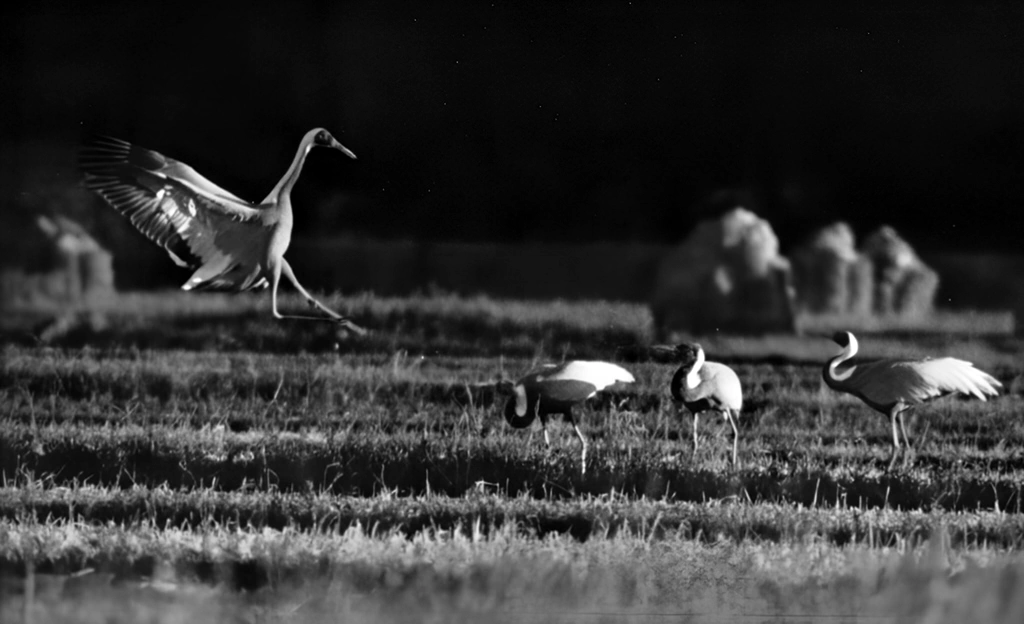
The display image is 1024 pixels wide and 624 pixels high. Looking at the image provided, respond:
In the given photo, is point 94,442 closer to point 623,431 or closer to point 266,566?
point 266,566

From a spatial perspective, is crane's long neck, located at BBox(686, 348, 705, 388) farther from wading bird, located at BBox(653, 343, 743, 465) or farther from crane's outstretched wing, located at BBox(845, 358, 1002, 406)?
crane's outstretched wing, located at BBox(845, 358, 1002, 406)

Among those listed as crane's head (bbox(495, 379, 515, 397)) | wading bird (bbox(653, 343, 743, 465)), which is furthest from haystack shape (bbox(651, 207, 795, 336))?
crane's head (bbox(495, 379, 515, 397))

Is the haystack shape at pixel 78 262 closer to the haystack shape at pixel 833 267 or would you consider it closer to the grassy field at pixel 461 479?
the grassy field at pixel 461 479

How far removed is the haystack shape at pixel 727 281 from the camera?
410cm

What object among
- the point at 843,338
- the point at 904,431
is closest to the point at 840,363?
the point at 843,338

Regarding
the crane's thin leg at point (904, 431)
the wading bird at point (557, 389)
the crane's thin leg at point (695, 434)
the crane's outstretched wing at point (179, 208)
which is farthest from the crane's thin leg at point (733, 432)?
the crane's outstretched wing at point (179, 208)

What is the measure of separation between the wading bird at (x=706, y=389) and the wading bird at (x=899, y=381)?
345 millimetres

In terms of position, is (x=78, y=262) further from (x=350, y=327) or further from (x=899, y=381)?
(x=899, y=381)

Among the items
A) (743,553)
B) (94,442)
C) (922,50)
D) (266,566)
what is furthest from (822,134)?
(94,442)

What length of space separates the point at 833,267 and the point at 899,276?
236mm

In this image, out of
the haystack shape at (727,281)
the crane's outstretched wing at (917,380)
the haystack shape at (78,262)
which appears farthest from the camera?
the haystack shape at (78,262)

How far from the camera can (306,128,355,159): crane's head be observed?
4.16m

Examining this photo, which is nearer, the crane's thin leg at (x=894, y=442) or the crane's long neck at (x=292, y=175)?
the crane's thin leg at (x=894, y=442)

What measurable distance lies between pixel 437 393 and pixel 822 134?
5.52 ft
